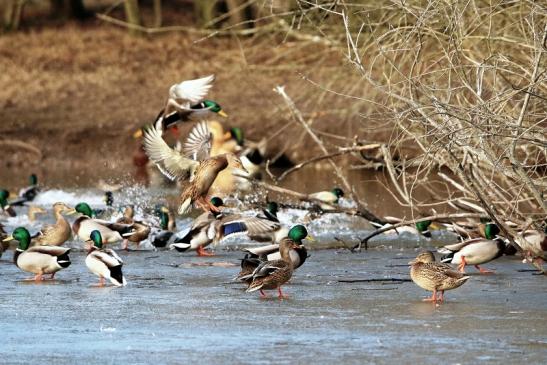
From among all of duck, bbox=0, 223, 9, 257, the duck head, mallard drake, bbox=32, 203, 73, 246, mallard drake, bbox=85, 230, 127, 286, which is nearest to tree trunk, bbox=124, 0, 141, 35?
duck, bbox=0, 223, 9, 257

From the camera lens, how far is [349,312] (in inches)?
362

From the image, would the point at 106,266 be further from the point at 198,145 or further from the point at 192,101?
the point at 192,101

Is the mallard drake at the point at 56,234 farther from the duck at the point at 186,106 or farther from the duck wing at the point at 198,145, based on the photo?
the duck wing at the point at 198,145

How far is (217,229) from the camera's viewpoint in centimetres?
1317

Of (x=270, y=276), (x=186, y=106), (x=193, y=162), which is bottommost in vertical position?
(x=193, y=162)

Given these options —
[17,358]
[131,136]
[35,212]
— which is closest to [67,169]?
[131,136]

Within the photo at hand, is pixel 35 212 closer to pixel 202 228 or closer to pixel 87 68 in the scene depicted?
pixel 202 228

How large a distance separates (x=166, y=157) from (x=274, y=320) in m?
5.27

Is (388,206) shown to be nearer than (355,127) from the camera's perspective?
Yes

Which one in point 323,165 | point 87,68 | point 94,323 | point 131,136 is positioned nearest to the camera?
point 94,323

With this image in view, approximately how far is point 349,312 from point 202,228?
4.08m

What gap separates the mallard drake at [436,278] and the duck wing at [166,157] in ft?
15.0

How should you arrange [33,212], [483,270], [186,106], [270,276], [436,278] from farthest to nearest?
[33,212] → [186,106] → [483,270] → [270,276] → [436,278]

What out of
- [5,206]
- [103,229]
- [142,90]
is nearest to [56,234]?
[103,229]
